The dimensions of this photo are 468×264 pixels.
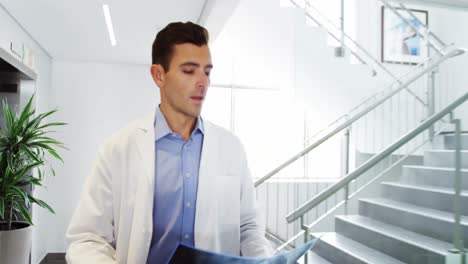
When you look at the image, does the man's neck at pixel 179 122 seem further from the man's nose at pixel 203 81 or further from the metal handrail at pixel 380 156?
the metal handrail at pixel 380 156

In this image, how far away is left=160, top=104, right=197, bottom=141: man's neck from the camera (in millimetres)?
1123

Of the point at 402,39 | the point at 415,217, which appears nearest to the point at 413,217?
the point at 415,217

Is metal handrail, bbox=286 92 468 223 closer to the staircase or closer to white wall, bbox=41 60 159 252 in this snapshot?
the staircase

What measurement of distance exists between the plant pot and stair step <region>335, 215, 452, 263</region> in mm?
2336

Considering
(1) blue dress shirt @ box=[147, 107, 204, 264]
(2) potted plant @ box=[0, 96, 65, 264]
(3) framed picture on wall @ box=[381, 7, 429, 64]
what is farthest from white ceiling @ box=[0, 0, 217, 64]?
(1) blue dress shirt @ box=[147, 107, 204, 264]

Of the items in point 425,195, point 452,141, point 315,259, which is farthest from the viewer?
point 315,259

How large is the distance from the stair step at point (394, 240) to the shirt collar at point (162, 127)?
1.04 metres

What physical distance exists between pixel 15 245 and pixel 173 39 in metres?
2.62

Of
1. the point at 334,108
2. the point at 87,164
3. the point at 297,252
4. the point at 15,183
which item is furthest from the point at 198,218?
the point at 87,164

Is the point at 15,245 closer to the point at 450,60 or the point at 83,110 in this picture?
the point at 83,110

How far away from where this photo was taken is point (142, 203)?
1.04 metres

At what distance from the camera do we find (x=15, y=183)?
2971 mm

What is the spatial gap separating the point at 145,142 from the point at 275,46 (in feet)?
13.9

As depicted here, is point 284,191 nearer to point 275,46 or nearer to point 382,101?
point 275,46
